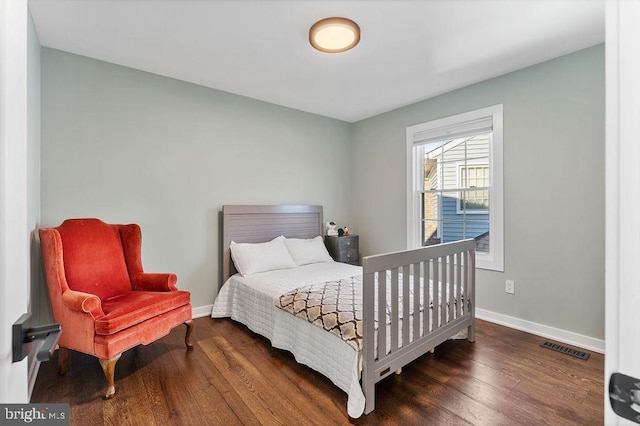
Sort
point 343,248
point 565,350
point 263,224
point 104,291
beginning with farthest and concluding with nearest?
point 343,248 → point 263,224 → point 565,350 → point 104,291

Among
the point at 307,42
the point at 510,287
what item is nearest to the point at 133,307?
the point at 307,42

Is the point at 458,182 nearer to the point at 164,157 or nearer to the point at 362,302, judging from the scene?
the point at 362,302

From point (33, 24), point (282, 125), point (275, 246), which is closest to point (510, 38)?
point (282, 125)

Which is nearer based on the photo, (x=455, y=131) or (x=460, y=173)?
(x=455, y=131)

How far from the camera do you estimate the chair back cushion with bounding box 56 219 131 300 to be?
226cm

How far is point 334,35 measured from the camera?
89.0 inches

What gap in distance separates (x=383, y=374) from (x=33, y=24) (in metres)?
3.43

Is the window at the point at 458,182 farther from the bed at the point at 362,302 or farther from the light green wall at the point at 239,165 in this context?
the bed at the point at 362,302

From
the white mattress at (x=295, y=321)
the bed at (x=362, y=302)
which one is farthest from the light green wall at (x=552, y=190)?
the white mattress at (x=295, y=321)

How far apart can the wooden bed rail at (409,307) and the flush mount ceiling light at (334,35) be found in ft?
5.37

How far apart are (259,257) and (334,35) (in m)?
2.22

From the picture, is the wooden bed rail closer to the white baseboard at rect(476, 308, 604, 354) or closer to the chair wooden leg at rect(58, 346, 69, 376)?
the white baseboard at rect(476, 308, 604, 354)

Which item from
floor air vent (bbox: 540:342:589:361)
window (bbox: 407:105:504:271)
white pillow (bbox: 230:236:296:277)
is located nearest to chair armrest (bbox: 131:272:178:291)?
white pillow (bbox: 230:236:296:277)

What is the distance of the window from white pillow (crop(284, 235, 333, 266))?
3.75ft
